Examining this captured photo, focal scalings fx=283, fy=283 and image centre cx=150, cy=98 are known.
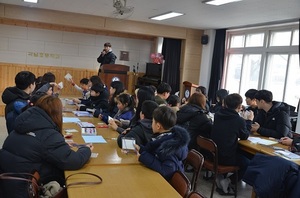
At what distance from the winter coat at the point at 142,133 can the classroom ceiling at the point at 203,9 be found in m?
2.87

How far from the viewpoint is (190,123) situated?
3852mm

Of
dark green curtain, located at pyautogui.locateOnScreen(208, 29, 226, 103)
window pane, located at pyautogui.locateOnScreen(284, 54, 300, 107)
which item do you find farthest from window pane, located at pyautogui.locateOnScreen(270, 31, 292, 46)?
dark green curtain, located at pyautogui.locateOnScreen(208, 29, 226, 103)

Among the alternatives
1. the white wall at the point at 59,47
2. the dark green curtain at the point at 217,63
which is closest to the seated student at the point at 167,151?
the dark green curtain at the point at 217,63

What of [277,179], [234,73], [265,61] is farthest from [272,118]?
[234,73]

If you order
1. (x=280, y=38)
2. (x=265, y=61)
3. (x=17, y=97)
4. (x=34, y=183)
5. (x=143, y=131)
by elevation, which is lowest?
(x=34, y=183)

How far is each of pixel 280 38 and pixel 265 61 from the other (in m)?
0.58

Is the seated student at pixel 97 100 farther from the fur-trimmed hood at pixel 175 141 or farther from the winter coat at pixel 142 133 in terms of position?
the fur-trimmed hood at pixel 175 141

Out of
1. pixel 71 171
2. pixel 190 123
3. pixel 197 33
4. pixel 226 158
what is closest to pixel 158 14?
pixel 197 33

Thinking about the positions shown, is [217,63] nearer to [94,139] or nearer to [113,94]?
[113,94]

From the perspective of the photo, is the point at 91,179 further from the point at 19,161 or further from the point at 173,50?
the point at 173,50

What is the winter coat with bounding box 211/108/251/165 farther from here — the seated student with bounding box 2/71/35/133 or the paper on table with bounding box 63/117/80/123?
the seated student with bounding box 2/71/35/133

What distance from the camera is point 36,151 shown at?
6.67 ft

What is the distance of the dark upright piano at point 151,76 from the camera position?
28.7 feet

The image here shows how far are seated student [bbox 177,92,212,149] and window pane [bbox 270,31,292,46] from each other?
3.21 meters
